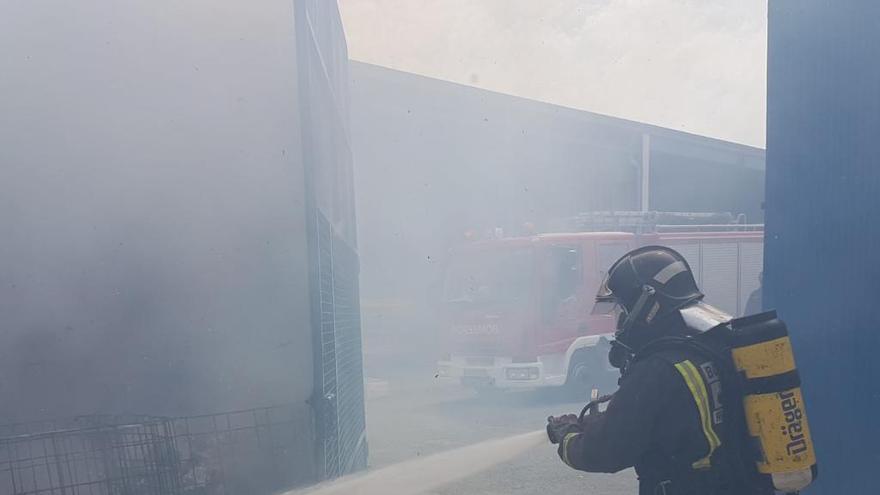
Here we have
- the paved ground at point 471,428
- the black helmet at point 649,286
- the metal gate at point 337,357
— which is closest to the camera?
the black helmet at point 649,286

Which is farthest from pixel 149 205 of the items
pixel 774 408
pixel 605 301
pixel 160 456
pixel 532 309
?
pixel 532 309

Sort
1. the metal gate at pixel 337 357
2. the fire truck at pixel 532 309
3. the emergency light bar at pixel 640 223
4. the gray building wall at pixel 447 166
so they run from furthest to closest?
the gray building wall at pixel 447 166
the emergency light bar at pixel 640 223
the fire truck at pixel 532 309
the metal gate at pixel 337 357

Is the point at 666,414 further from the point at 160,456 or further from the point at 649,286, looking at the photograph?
the point at 160,456

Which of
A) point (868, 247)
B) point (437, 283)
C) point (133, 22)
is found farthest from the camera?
point (437, 283)

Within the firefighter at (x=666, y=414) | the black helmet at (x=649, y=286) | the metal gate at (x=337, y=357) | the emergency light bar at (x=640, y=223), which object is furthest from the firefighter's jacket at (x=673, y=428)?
the emergency light bar at (x=640, y=223)

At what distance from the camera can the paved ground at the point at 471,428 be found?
18.4 feet

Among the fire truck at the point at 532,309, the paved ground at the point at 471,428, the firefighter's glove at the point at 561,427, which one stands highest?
the firefighter's glove at the point at 561,427

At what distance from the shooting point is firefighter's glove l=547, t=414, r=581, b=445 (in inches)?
88.0

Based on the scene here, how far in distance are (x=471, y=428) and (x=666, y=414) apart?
6396 mm

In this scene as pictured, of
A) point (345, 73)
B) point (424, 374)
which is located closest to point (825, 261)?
point (345, 73)

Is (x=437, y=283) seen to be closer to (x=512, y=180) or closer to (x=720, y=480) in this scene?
(x=512, y=180)

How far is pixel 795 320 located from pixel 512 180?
1217cm

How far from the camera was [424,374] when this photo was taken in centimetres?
1366

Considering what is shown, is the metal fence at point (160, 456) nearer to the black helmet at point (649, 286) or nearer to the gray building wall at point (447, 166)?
the black helmet at point (649, 286)
